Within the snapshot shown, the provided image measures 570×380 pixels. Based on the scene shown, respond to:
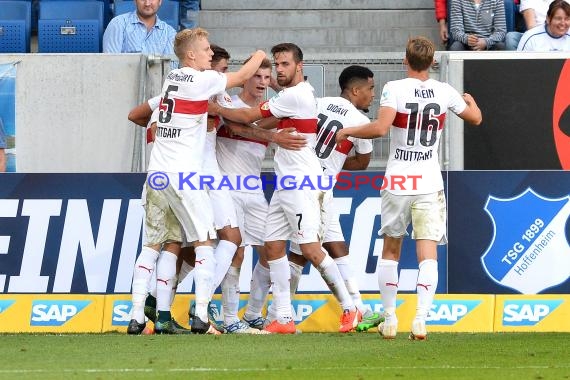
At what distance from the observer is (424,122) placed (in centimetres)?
1083

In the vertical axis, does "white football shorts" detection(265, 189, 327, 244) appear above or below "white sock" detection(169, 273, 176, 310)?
above

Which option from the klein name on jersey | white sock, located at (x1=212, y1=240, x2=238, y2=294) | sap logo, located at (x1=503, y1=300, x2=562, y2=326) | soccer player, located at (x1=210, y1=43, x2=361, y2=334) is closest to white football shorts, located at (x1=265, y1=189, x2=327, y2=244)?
soccer player, located at (x1=210, y1=43, x2=361, y2=334)

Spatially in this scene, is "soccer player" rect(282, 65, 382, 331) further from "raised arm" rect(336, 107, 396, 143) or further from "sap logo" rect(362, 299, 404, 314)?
"raised arm" rect(336, 107, 396, 143)

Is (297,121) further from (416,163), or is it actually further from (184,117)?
(416,163)

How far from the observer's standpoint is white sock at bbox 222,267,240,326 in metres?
12.0

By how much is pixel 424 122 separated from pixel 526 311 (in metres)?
2.66

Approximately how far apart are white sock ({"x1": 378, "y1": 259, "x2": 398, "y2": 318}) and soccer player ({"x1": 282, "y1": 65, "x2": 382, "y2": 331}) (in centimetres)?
113

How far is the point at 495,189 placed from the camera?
1279 centimetres

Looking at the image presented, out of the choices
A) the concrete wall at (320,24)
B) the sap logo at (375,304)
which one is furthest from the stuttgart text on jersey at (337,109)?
the concrete wall at (320,24)

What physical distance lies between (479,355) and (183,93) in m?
3.53

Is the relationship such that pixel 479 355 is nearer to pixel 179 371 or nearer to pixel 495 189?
pixel 179 371

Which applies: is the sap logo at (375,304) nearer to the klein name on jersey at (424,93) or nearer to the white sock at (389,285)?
the white sock at (389,285)

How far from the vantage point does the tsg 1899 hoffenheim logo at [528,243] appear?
41.5ft

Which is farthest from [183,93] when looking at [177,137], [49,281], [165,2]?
[165,2]
